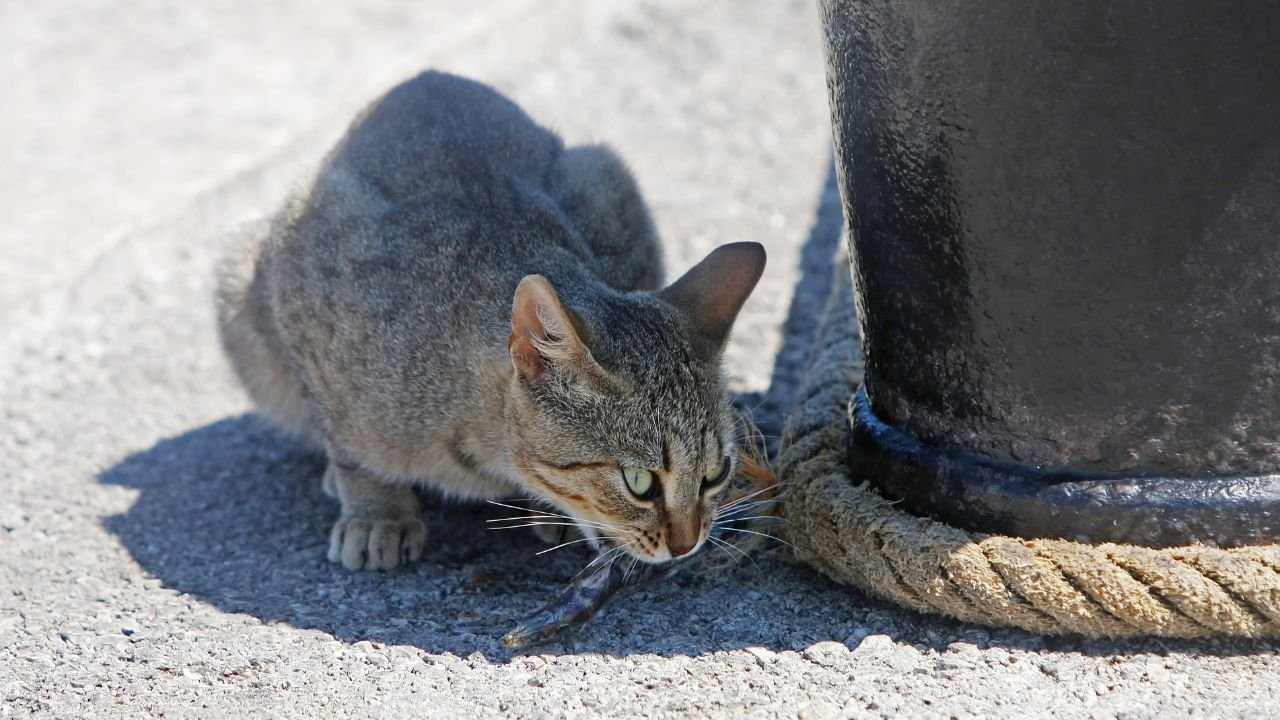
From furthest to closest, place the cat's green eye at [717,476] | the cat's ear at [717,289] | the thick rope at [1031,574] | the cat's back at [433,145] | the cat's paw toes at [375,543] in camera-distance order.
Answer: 1. the cat's back at [433,145]
2. the cat's paw toes at [375,543]
3. the cat's ear at [717,289]
4. the cat's green eye at [717,476]
5. the thick rope at [1031,574]

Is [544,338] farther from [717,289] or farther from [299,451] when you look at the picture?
[299,451]

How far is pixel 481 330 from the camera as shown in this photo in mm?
3346

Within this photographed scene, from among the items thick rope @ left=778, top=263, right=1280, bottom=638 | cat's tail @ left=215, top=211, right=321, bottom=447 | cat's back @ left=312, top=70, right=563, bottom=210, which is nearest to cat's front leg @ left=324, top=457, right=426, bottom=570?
cat's tail @ left=215, top=211, right=321, bottom=447

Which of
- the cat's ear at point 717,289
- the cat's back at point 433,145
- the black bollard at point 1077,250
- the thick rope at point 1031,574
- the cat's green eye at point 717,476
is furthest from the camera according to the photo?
the cat's back at point 433,145

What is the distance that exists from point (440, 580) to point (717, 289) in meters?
1.05

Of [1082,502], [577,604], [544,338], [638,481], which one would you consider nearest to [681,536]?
[638,481]

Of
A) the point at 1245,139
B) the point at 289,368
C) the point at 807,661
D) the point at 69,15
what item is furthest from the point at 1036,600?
the point at 69,15

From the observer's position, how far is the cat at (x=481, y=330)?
308cm

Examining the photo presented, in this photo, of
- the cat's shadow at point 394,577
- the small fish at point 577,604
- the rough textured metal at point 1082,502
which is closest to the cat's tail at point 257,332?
the cat's shadow at point 394,577

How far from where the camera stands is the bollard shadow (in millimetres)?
2930

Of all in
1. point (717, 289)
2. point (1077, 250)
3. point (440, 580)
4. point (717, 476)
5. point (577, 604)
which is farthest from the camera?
point (440, 580)

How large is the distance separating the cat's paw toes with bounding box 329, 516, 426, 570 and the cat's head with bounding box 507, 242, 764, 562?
55 centimetres

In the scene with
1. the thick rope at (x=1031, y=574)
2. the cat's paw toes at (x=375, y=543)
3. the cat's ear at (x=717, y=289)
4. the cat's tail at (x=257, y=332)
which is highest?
the cat's ear at (x=717, y=289)

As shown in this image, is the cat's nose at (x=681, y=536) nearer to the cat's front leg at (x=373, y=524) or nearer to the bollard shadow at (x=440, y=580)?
the bollard shadow at (x=440, y=580)
